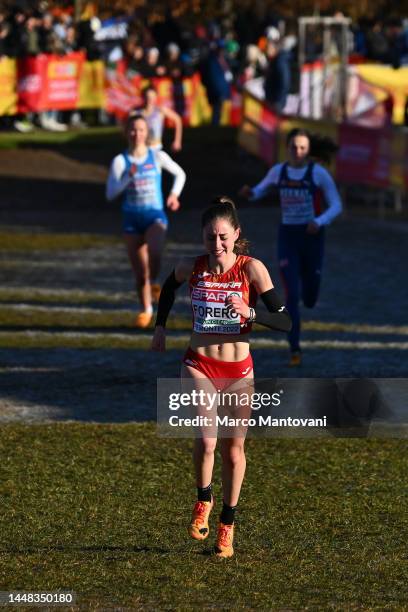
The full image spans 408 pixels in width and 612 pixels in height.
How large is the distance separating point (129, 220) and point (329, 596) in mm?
8448

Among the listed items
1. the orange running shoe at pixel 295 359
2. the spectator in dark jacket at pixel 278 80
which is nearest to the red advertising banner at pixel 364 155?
the spectator in dark jacket at pixel 278 80

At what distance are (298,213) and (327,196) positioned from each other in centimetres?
32

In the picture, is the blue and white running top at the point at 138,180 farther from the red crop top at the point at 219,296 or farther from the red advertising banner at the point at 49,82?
the red advertising banner at the point at 49,82

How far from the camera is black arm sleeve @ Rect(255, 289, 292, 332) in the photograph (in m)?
Result: 8.16

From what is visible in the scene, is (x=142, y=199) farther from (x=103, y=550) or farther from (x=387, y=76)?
(x=387, y=76)

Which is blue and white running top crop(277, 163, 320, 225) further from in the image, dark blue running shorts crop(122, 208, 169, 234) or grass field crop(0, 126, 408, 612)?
dark blue running shorts crop(122, 208, 169, 234)

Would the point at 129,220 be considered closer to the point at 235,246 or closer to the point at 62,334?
the point at 62,334

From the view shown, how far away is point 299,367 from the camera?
13.7m

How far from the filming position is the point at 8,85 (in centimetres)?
3172

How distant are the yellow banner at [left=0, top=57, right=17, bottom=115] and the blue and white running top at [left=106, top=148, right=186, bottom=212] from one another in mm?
16796

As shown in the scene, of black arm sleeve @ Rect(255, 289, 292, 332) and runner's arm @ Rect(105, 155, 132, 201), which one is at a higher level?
black arm sleeve @ Rect(255, 289, 292, 332)

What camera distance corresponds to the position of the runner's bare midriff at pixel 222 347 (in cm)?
818

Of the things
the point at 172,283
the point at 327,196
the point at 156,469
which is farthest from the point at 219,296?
the point at 327,196

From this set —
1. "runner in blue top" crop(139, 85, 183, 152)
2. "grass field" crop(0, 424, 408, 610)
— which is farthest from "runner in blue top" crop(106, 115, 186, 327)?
"grass field" crop(0, 424, 408, 610)
